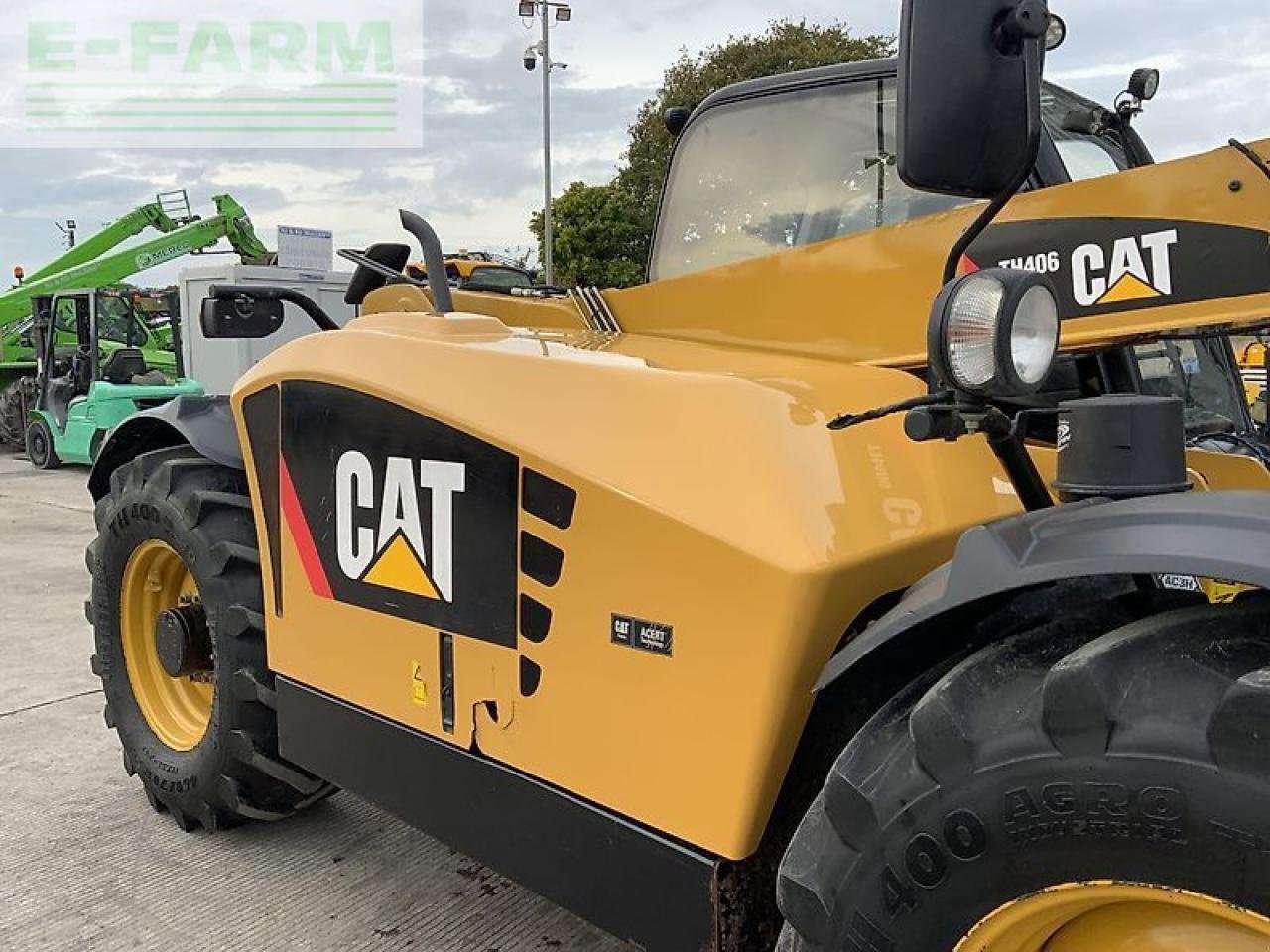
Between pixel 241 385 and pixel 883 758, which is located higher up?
pixel 241 385

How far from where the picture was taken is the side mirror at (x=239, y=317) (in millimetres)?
3061

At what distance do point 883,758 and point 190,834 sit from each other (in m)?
2.51

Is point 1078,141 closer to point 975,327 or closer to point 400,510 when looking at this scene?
point 975,327

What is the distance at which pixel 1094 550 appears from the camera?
4.25 feet

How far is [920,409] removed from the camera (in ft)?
4.71

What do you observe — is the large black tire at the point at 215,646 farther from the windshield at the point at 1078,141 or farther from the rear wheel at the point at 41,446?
the rear wheel at the point at 41,446

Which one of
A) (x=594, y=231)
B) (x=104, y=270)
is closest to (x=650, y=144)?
(x=594, y=231)

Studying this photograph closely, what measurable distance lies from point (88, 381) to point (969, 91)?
14.2 metres

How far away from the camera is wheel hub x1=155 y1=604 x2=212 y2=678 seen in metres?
3.08

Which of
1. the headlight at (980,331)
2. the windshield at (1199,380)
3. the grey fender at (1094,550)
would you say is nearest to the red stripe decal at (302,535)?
the grey fender at (1094,550)

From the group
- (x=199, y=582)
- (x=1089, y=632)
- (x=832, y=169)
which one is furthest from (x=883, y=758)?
(x=199, y=582)

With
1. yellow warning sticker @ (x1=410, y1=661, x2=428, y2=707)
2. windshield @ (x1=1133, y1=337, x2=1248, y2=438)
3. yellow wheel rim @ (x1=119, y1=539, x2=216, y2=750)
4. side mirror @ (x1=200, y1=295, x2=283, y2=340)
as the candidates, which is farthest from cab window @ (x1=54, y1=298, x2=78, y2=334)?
windshield @ (x1=1133, y1=337, x2=1248, y2=438)

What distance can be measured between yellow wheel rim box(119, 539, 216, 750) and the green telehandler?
13.1m

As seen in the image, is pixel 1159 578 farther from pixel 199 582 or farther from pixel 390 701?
pixel 199 582
